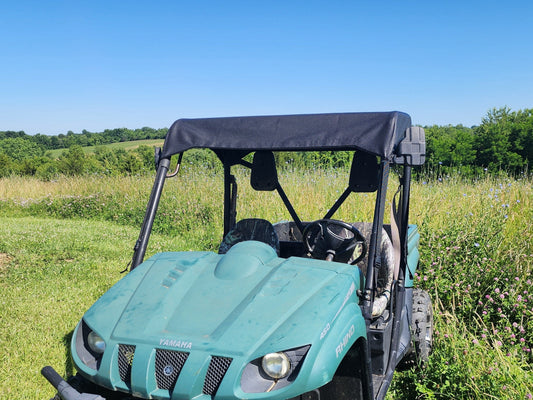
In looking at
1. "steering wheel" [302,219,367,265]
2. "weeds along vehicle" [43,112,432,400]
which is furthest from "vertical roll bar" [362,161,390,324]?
"steering wheel" [302,219,367,265]

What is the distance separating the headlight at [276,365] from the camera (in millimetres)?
1944

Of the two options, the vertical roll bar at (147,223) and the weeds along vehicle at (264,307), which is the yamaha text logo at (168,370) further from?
the vertical roll bar at (147,223)

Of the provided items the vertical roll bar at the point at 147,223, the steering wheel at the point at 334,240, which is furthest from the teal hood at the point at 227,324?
the steering wheel at the point at 334,240

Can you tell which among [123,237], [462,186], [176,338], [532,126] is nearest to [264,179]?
[176,338]

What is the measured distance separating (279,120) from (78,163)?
36224 millimetres

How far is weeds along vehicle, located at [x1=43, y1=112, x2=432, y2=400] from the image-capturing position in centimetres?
195

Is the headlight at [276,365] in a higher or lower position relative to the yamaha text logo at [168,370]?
higher

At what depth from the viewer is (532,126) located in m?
27.4

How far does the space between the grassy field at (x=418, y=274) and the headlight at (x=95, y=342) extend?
47.5 inches

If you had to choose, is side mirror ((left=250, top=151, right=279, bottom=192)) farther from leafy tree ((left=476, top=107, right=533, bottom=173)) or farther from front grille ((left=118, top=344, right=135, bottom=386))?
leafy tree ((left=476, top=107, right=533, bottom=173))

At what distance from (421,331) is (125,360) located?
2.17 m

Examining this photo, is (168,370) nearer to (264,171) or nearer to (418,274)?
(264,171)

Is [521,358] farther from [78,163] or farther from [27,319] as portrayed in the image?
[78,163]

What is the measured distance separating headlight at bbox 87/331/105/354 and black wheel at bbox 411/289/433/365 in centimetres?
208
